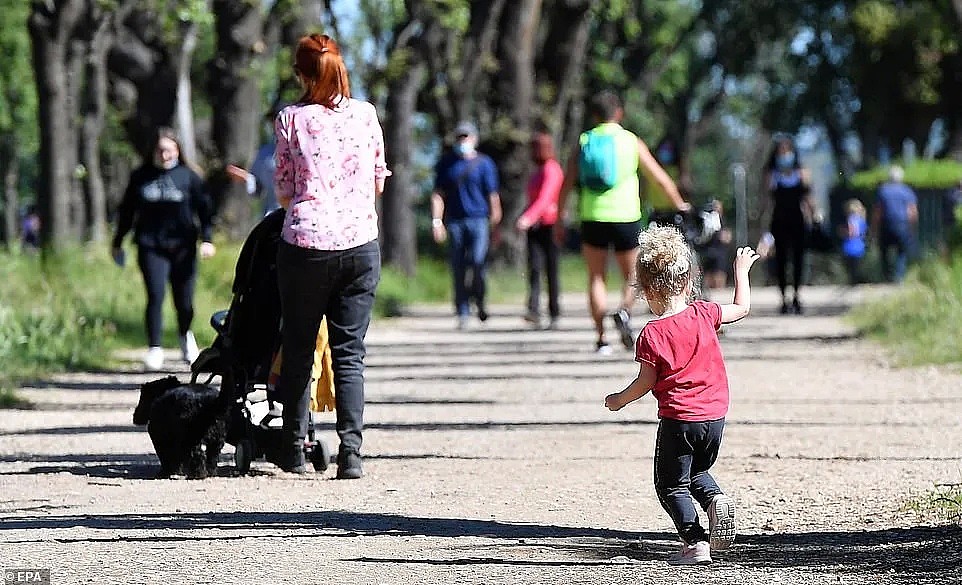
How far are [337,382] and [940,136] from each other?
6419 cm

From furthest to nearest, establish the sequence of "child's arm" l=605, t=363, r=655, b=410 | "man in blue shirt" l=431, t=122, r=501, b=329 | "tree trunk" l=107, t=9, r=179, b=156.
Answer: "tree trunk" l=107, t=9, r=179, b=156, "man in blue shirt" l=431, t=122, r=501, b=329, "child's arm" l=605, t=363, r=655, b=410

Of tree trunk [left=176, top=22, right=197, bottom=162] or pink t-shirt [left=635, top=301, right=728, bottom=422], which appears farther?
tree trunk [left=176, top=22, right=197, bottom=162]

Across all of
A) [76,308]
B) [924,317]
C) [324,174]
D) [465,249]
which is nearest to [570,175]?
[924,317]

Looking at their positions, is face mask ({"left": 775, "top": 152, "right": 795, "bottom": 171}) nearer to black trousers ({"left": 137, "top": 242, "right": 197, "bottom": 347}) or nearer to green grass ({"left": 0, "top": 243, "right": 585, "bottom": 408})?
green grass ({"left": 0, "top": 243, "right": 585, "bottom": 408})

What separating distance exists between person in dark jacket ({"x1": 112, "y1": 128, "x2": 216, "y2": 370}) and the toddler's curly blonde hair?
7.23 metres

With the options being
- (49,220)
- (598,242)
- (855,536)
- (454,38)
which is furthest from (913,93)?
(855,536)

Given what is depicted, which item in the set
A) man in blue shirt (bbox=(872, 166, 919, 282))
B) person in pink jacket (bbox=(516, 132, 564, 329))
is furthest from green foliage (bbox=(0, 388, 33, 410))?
man in blue shirt (bbox=(872, 166, 919, 282))

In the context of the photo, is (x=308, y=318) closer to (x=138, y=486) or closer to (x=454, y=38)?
(x=138, y=486)

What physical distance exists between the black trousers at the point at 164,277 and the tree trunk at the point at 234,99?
8181 mm

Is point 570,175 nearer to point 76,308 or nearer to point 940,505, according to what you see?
point 76,308

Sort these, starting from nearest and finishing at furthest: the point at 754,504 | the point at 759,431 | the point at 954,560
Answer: the point at 954,560 → the point at 754,504 → the point at 759,431

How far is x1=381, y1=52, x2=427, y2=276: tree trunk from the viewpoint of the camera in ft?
87.2

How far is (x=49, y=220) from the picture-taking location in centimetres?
2128

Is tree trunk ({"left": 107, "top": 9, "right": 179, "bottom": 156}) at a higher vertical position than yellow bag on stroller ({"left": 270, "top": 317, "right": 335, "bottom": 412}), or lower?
higher
